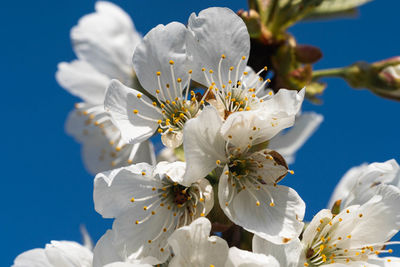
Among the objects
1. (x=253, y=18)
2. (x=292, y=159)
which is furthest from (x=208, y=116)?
(x=292, y=159)

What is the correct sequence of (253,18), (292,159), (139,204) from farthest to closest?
(292,159) → (253,18) → (139,204)

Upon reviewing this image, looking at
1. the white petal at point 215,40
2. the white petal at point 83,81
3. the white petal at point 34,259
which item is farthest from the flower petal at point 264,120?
the white petal at point 83,81

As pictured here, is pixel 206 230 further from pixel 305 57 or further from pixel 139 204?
pixel 305 57

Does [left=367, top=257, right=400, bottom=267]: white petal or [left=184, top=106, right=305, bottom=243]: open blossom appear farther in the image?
[left=367, top=257, right=400, bottom=267]: white petal

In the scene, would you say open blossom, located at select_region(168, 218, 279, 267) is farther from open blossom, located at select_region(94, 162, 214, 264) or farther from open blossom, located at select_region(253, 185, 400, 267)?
open blossom, located at select_region(253, 185, 400, 267)

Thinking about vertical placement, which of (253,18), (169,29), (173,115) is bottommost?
(173,115)

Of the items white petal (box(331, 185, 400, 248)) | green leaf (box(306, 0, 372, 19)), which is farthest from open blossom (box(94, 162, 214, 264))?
green leaf (box(306, 0, 372, 19))

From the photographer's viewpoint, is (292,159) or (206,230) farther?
(292,159)

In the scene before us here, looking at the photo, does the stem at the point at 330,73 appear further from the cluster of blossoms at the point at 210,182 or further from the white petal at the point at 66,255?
the white petal at the point at 66,255
